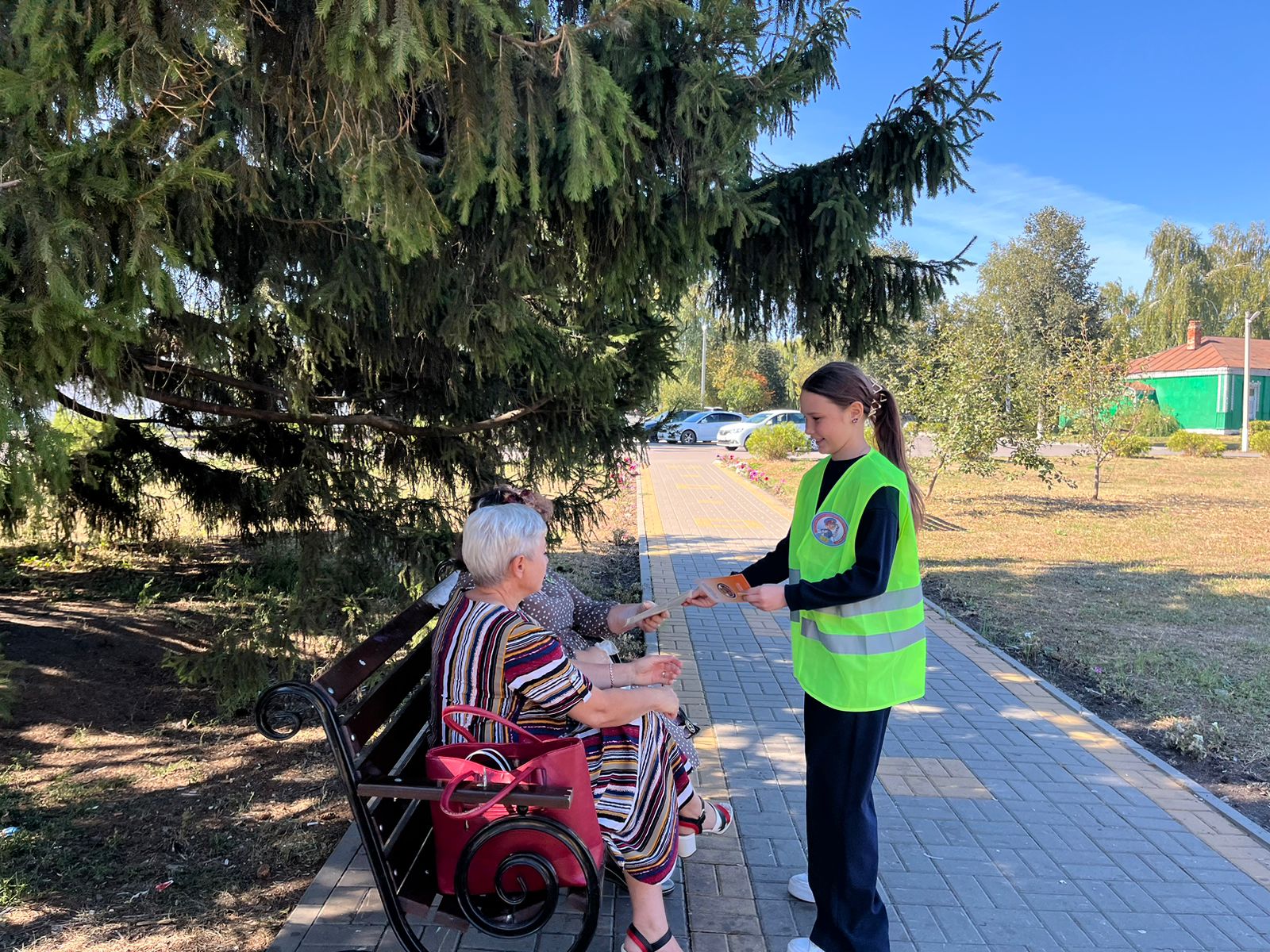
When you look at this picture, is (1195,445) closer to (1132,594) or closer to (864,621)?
(1132,594)

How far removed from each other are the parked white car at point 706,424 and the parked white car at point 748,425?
1.58 ft

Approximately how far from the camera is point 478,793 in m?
2.10

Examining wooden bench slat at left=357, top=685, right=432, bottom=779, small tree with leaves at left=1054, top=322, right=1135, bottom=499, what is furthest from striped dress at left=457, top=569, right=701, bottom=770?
small tree with leaves at left=1054, top=322, right=1135, bottom=499

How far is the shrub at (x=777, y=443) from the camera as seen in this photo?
2444 centimetres

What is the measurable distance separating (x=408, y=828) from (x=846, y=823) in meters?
1.23

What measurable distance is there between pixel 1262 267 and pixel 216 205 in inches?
1998

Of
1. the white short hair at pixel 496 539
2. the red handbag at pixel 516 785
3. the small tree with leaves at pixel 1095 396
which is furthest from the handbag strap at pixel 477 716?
the small tree with leaves at pixel 1095 396

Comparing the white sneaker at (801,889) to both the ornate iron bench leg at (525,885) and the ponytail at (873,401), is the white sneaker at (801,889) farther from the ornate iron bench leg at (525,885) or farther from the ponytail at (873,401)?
the ponytail at (873,401)

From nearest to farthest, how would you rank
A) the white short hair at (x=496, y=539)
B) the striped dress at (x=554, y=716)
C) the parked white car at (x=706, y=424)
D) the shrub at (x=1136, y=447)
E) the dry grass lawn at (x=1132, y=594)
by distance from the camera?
the striped dress at (x=554, y=716) → the white short hair at (x=496, y=539) → the dry grass lawn at (x=1132, y=594) → the shrub at (x=1136, y=447) → the parked white car at (x=706, y=424)

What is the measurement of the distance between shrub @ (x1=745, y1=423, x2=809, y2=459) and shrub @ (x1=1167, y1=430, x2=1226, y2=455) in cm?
1285

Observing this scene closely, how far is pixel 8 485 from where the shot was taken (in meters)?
2.33

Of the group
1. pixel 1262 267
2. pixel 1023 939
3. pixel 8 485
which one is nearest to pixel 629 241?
pixel 8 485

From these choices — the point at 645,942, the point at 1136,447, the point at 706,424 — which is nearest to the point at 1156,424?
the point at 1136,447

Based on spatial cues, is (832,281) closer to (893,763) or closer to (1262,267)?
(893,763)
